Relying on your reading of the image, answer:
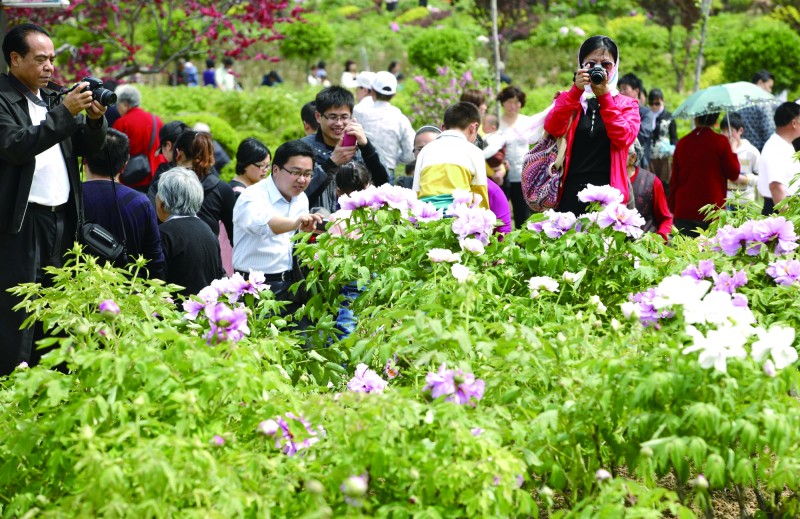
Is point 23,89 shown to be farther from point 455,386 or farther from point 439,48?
point 439,48

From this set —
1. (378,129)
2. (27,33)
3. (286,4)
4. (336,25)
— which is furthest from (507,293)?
(336,25)

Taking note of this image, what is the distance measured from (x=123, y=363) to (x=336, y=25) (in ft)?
100

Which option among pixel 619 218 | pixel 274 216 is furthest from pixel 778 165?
pixel 619 218

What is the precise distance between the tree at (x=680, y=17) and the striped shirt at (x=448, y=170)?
17.2m

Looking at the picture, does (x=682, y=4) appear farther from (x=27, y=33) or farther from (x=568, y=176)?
(x=27, y=33)

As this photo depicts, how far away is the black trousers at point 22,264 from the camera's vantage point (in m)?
4.70

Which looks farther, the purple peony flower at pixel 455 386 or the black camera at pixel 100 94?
the black camera at pixel 100 94

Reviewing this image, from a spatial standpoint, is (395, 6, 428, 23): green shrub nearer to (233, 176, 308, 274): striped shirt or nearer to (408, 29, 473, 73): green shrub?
(408, 29, 473, 73): green shrub

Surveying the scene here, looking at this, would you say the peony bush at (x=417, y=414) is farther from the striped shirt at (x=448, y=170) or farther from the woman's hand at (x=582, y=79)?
the striped shirt at (x=448, y=170)

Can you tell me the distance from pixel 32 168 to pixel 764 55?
56.2 ft

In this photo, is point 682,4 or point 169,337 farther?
point 682,4

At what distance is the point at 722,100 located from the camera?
9453 mm

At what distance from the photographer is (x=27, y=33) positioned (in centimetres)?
474

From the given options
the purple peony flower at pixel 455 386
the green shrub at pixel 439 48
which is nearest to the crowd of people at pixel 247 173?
the purple peony flower at pixel 455 386
